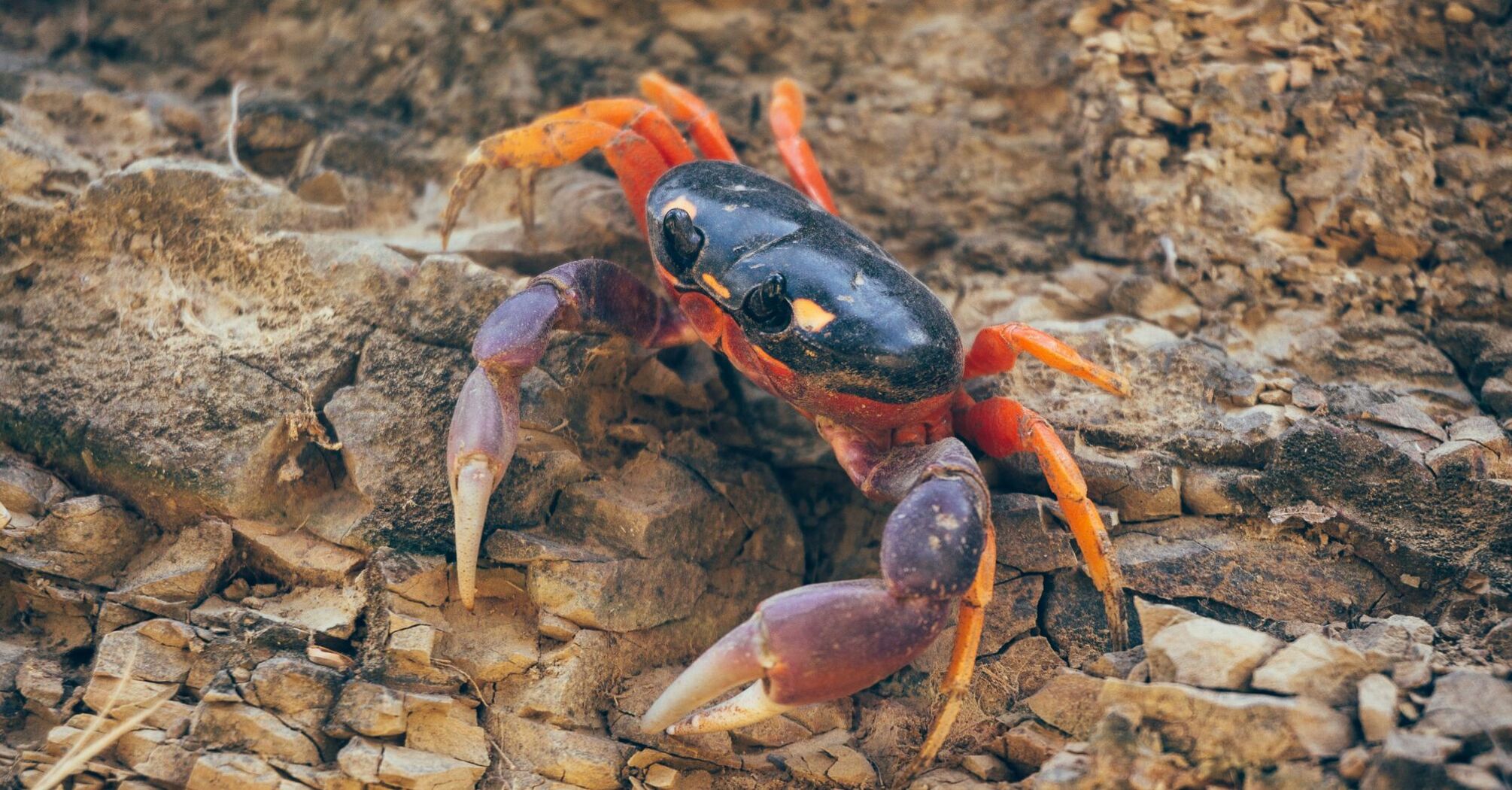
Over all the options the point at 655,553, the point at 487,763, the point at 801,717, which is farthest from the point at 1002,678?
the point at 487,763

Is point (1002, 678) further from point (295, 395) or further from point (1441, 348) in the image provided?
point (295, 395)

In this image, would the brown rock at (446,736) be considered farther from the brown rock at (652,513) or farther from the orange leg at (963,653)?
the orange leg at (963,653)

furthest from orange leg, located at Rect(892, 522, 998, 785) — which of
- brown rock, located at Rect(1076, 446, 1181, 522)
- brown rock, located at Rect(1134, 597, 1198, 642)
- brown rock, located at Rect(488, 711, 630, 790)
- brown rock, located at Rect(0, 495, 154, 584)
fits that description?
brown rock, located at Rect(0, 495, 154, 584)

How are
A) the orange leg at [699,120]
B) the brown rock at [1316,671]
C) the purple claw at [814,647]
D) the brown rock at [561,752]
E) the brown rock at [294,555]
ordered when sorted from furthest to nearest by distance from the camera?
the orange leg at [699,120] → the brown rock at [294,555] → the brown rock at [561,752] → the purple claw at [814,647] → the brown rock at [1316,671]

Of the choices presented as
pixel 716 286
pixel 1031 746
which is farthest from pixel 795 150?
pixel 1031 746

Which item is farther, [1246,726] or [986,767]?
[986,767]

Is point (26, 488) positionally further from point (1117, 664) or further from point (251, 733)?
point (1117, 664)

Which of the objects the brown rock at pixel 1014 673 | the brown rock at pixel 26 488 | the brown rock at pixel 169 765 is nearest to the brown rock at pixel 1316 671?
the brown rock at pixel 1014 673
